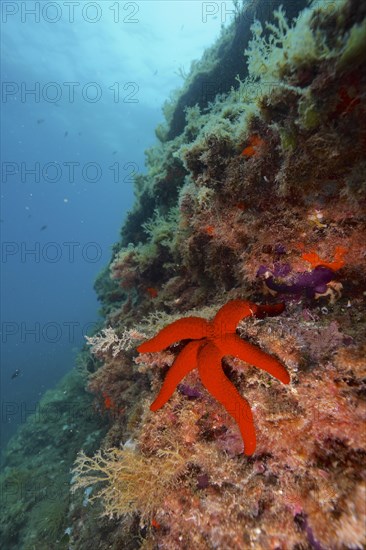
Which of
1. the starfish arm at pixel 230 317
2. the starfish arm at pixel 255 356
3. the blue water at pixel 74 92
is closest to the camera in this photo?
the starfish arm at pixel 255 356

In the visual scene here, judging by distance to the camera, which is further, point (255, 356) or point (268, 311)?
point (268, 311)

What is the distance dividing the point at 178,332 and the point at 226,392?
0.71 metres

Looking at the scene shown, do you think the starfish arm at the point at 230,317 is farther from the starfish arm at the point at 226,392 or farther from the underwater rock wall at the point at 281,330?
the underwater rock wall at the point at 281,330

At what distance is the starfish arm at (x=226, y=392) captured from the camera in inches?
113

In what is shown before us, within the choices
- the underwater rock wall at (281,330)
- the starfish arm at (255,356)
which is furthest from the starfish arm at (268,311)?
the starfish arm at (255,356)

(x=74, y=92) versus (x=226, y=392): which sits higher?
(x=74, y=92)

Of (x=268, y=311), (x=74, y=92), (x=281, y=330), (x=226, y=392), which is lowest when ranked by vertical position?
(x=226, y=392)

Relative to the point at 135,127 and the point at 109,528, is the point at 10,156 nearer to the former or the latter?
the point at 135,127

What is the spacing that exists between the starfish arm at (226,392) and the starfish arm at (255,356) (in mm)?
148

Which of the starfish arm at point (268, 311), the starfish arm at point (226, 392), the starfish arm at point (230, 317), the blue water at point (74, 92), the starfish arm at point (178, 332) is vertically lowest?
the starfish arm at point (226, 392)

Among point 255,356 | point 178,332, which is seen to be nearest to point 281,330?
point 255,356

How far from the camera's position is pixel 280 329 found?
3225 mm

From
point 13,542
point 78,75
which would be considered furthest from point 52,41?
point 13,542

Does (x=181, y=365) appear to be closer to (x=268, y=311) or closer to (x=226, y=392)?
(x=226, y=392)
